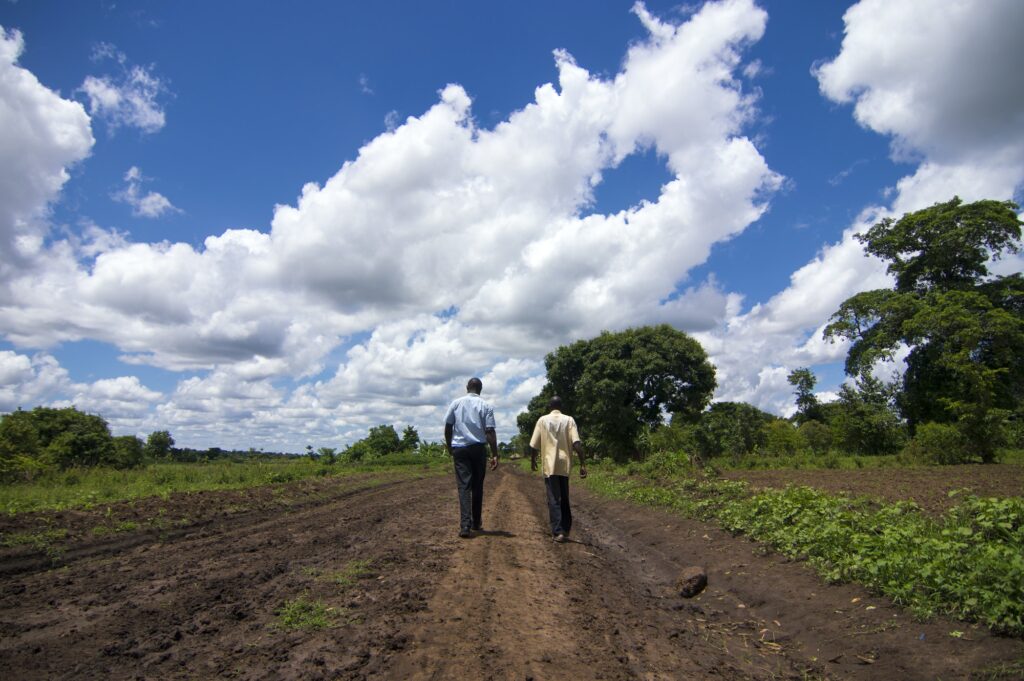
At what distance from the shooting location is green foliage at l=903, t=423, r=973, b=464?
20.1 metres

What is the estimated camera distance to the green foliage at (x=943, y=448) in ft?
65.8

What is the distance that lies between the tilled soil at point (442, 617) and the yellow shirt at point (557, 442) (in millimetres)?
1099

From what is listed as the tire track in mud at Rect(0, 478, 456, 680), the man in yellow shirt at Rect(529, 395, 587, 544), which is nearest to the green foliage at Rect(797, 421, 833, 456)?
the man in yellow shirt at Rect(529, 395, 587, 544)

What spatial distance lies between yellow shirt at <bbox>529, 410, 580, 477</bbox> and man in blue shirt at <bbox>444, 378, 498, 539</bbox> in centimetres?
74

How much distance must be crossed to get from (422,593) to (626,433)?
31270 mm

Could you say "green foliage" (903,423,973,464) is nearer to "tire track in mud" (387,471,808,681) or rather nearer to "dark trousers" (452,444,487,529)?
"tire track in mud" (387,471,808,681)

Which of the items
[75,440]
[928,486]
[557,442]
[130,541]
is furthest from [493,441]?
[75,440]

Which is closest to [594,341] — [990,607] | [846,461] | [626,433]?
[626,433]

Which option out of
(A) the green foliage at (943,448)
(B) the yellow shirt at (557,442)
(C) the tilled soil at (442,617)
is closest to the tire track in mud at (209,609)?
(C) the tilled soil at (442,617)

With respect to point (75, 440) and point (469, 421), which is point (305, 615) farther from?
point (75, 440)

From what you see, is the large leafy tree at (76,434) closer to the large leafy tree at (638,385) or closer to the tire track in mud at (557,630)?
the large leafy tree at (638,385)

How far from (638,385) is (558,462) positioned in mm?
28004

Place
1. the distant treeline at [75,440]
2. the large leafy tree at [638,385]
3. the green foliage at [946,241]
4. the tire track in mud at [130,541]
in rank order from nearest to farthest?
the tire track in mud at [130,541]
the distant treeline at [75,440]
the green foliage at [946,241]
the large leafy tree at [638,385]

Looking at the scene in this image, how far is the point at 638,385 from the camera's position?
34.9 metres
